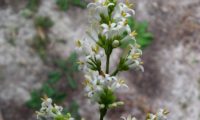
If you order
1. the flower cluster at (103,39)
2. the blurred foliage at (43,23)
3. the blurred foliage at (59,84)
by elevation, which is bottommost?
the flower cluster at (103,39)

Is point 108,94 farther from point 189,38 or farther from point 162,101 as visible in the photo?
point 189,38

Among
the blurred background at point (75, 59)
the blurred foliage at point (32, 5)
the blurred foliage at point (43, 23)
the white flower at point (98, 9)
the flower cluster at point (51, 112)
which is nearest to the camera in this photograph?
the white flower at point (98, 9)

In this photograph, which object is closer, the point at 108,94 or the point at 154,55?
the point at 108,94

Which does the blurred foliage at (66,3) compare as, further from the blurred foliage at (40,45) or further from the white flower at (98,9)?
the white flower at (98,9)

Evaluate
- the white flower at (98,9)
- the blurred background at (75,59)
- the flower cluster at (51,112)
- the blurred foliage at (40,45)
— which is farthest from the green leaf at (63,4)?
the white flower at (98,9)

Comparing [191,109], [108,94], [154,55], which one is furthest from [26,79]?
[108,94]

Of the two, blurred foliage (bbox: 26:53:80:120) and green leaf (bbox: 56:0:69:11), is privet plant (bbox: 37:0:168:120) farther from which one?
green leaf (bbox: 56:0:69:11)

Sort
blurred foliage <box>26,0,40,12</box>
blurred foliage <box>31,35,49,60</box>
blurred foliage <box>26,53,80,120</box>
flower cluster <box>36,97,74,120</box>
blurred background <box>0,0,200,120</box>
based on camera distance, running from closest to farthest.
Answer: flower cluster <box>36,97,74,120</box> < blurred foliage <box>26,53,80,120</box> < blurred background <box>0,0,200,120</box> < blurred foliage <box>31,35,49,60</box> < blurred foliage <box>26,0,40,12</box>

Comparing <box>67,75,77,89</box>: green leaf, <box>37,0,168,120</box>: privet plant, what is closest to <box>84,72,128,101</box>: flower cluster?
<box>37,0,168,120</box>: privet plant
